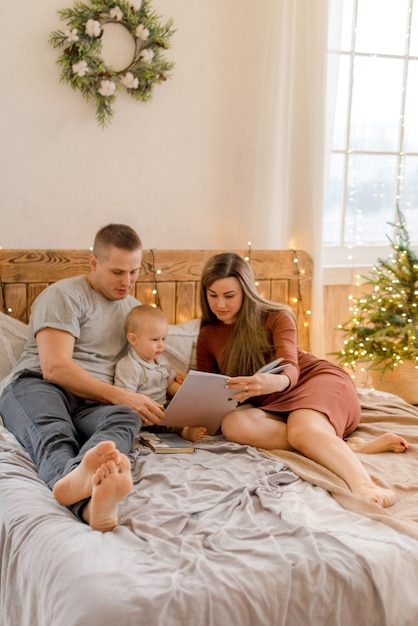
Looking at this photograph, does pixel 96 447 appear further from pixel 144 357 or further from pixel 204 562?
pixel 144 357

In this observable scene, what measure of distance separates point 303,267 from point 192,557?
2118 millimetres

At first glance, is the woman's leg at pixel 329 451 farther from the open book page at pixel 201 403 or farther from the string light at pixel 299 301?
the string light at pixel 299 301

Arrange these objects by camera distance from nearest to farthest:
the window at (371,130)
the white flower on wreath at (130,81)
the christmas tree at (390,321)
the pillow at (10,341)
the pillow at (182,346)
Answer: the pillow at (10,341) → the pillow at (182,346) → the white flower on wreath at (130,81) → the christmas tree at (390,321) → the window at (371,130)

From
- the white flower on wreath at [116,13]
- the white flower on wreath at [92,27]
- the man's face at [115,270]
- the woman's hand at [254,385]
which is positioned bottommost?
the woman's hand at [254,385]

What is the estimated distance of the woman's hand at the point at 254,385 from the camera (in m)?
2.36

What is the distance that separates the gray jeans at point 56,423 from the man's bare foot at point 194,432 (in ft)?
0.79

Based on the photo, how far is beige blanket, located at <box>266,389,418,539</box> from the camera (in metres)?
1.92

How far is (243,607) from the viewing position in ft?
4.91

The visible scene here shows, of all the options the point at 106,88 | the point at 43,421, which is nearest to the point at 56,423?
the point at 43,421

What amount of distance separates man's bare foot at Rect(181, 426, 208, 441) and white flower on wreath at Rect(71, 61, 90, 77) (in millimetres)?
1580

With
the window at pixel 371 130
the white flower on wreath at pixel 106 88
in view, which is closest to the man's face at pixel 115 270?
the white flower on wreath at pixel 106 88

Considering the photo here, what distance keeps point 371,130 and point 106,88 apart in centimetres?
151

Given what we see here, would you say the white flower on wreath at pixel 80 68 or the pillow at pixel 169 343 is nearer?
the pillow at pixel 169 343

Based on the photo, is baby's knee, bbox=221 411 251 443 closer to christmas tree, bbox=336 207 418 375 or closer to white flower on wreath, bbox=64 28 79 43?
christmas tree, bbox=336 207 418 375
